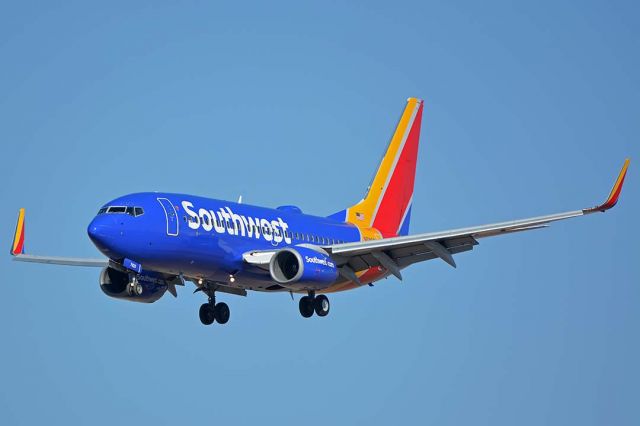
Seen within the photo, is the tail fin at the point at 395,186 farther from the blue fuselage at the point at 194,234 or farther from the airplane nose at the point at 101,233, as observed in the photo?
the airplane nose at the point at 101,233

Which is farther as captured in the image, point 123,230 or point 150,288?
point 150,288

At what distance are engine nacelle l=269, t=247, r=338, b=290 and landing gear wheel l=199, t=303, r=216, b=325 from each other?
175 inches

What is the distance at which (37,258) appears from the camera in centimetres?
6056

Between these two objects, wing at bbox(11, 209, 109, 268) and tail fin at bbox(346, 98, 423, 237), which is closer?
wing at bbox(11, 209, 109, 268)

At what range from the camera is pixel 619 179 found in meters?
51.2

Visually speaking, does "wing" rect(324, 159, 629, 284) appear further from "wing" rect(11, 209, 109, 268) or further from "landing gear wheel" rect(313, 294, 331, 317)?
"wing" rect(11, 209, 109, 268)

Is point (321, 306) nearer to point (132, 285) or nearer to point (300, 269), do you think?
point (300, 269)

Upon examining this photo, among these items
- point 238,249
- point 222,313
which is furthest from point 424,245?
point 222,313

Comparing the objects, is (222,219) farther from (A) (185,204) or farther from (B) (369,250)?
(B) (369,250)

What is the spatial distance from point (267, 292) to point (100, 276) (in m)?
7.01

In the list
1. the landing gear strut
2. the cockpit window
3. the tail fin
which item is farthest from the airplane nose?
the tail fin

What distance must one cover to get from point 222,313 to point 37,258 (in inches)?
366

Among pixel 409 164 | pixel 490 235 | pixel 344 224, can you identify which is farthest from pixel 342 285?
pixel 409 164

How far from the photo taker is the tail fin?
214 ft
